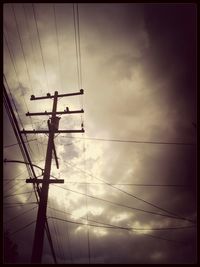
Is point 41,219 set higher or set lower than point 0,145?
lower

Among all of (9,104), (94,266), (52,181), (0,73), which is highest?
(0,73)

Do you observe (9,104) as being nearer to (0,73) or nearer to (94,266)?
(0,73)

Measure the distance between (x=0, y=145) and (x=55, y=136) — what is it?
186 inches

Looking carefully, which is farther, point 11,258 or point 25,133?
point 11,258

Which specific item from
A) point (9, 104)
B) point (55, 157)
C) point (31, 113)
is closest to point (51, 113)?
point (31, 113)

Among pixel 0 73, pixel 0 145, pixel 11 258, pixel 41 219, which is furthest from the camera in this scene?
pixel 11 258

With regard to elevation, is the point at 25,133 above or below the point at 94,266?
above

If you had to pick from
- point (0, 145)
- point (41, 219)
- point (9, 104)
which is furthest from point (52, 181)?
point (9, 104)

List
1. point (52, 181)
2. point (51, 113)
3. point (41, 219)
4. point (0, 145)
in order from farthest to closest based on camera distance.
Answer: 1. point (51, 113)
2. point (52, 181)
3. point (41, 219)
4. point (0, 145)

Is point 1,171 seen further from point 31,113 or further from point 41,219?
point 31,113

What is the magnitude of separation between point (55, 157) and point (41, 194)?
279 centimetres

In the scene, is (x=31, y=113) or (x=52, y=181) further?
(x=31, y=113)

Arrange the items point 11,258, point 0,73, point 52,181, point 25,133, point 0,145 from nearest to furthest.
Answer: point 0,73 < point 0,145 < point 52,181 < point 25,133 < point 11,258

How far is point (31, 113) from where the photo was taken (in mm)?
11688
